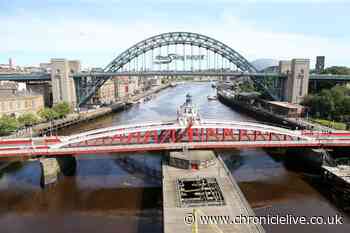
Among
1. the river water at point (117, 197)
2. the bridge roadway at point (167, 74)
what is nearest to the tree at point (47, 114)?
the bridge roadway at point (167, 74)

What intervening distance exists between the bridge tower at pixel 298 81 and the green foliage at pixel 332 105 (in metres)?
9.57

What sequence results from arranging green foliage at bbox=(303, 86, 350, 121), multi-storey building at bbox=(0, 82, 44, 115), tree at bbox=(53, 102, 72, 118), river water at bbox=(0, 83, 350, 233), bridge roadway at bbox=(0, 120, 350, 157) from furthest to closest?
tree at bbox=(53, 102, 72, 118) < multi-storey building at bbox=(0, 82, 44, 115) < green foliage at bbox=(303, 86, 350, 121) < bridge roadway at bbox=(0, 120, 350, 157) < river water at bbox=(0, 83, 350, 233)

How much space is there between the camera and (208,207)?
15.0m

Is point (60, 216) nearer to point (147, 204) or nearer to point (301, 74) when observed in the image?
point (147, 204)

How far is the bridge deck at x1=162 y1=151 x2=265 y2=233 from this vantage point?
12827mm

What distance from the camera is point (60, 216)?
18.7 meters

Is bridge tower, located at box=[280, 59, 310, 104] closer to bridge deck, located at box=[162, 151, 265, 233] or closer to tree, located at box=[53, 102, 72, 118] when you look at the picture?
bridge deck, located at box=[162, 151, 265, 233]

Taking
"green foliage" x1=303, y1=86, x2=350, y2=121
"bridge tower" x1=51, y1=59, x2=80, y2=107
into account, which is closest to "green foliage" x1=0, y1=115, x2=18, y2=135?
"bridge tower" x1=51, y1=59, x2=80, y2=107

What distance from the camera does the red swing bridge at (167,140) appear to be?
76.0ft

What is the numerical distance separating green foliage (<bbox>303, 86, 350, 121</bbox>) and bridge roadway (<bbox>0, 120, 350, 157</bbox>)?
18.6 metres

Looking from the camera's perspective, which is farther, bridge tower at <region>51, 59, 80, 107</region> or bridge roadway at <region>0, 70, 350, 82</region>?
bridge tower at <region>51, 59, 80, 107</region>

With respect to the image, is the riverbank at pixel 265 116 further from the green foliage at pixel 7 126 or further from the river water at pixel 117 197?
the green foliage at pixel 7 126

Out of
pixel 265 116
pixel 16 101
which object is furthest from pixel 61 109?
pixel 265 116

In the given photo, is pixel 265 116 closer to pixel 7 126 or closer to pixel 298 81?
pixel 298 81
